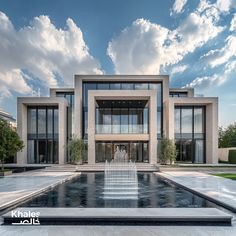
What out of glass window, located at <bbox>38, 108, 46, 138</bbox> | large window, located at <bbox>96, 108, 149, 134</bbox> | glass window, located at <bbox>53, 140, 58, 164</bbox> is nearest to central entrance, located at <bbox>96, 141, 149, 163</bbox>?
large window, located at <bbox>96, 108, 149, 134</bbox>

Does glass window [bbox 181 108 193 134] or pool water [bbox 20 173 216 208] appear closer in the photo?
pool water [bbox 20 173 216 208]

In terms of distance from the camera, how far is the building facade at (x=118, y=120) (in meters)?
27.8

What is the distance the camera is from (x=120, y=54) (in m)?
22.8

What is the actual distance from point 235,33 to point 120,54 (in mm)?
10006

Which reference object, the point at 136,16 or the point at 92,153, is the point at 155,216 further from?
the point at 92,153

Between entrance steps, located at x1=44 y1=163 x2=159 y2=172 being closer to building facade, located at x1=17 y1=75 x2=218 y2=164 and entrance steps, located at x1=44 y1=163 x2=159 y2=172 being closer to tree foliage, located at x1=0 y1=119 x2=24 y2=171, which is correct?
building facade, located at x1=17 y1=75 x2=218 y2=164

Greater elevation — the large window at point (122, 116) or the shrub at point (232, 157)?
the large window at point (122, 116)

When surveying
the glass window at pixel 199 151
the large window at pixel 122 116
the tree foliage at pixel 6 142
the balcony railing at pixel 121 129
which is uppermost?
the large window at pixel 122 116

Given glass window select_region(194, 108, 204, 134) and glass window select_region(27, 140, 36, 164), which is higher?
glass window select_region(194, 108, 204, 134)

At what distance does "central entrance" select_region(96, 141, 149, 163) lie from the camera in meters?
28.7

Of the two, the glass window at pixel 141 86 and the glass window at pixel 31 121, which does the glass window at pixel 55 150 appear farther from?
the glass window at pixel 141 86

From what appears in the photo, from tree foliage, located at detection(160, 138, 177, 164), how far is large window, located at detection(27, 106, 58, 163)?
13.0 m

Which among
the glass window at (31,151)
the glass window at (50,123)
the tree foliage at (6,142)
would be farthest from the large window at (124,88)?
the tree foliage at (6,142)

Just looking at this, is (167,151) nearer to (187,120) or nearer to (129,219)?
(187,120)
